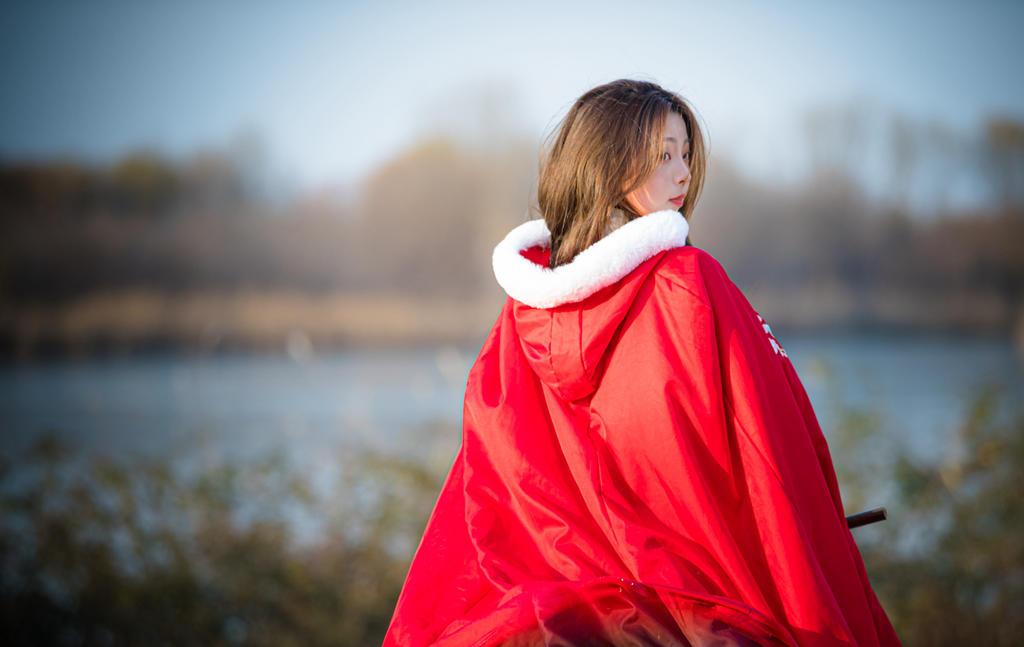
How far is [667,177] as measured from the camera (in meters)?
1.26

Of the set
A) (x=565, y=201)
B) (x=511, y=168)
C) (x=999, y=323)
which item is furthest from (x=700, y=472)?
(x=999, y=323)

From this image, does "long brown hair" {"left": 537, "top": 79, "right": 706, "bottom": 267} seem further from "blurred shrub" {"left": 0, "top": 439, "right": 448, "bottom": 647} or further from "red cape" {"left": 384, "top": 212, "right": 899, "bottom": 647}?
"blurred shrub" {"left": 0, "top": 439, "right": 448, "bottom": 647}

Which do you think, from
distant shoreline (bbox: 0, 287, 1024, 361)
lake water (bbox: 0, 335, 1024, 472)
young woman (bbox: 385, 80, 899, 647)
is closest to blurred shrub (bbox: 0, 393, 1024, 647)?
lake water (bbox: 0, 335, 1024, 472)

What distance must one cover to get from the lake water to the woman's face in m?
2.32

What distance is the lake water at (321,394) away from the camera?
3.43 m

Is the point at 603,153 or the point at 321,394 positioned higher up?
the point at 603,153

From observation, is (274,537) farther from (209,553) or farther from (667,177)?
(667,177)

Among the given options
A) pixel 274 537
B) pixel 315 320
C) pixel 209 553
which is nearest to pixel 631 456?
pixel 274 537

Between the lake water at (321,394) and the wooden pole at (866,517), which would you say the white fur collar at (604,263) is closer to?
the wooden pole at (866,517)

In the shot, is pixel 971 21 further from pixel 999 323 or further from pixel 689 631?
pixel 689 631

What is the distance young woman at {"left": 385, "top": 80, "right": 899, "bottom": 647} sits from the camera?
1.03 m

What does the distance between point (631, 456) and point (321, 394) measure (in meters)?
2.69

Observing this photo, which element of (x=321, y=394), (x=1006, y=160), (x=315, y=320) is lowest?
(x=321, y=394)

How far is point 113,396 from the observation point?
142 inches
